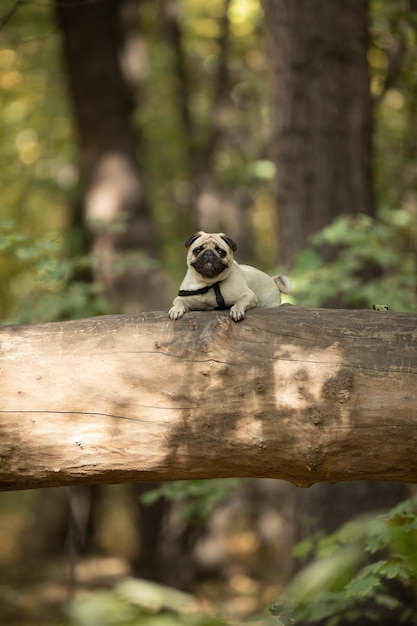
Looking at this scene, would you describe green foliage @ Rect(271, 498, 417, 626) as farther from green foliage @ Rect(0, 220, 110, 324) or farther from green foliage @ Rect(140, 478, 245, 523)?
green foliage @ Rect(0, 220, 110, 324)

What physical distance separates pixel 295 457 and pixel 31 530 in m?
12.7

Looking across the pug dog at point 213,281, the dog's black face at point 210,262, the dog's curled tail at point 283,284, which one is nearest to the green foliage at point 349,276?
the dog's curled tail at point 283,284

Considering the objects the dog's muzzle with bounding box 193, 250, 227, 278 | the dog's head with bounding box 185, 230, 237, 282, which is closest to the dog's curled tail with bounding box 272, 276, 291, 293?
the dog's head with bounding box 185, 230, 237, 282

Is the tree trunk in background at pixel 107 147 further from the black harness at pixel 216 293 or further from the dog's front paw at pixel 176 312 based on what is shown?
the dog's front paw at pixel 176 312

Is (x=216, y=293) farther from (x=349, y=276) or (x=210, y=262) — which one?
(x=349, y=276)

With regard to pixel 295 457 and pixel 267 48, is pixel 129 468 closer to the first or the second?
pixel 295 457

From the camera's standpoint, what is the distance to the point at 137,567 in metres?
12.3

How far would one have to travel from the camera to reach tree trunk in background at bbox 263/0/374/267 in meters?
8.26

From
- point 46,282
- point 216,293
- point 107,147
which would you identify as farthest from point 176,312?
point 107,147

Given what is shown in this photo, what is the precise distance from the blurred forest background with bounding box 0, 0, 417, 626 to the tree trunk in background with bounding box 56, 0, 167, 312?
29mm

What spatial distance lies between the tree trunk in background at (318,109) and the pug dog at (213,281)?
12.1ft

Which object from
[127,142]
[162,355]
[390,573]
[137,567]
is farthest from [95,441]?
[137,567]

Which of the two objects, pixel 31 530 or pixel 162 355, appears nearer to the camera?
pixel 162 355

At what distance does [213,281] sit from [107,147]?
283 inches
